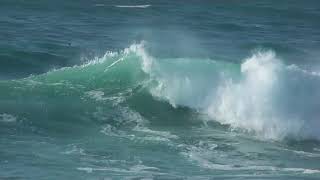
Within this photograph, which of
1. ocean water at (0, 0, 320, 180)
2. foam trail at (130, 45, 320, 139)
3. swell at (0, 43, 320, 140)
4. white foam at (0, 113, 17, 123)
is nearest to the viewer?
ocean water at (0, 0, 320, 180)

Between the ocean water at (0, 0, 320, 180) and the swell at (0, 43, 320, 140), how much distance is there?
32 millimetres

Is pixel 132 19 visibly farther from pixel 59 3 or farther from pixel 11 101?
pixel 11 101

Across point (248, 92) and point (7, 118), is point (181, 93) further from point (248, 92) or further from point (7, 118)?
point (7, 118)

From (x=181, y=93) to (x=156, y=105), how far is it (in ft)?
3.03

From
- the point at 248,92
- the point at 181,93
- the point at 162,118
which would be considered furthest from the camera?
the point at 181,93

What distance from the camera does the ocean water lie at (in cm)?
1992

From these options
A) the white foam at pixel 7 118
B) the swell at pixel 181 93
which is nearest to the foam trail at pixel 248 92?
the swell at pixel 181 93

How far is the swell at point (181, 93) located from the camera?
2472 cm

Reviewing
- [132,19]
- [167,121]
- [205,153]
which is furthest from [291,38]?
[205,153]

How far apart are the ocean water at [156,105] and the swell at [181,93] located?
32mm

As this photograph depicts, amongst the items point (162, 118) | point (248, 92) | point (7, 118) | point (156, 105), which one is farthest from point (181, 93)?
point (7, 118)

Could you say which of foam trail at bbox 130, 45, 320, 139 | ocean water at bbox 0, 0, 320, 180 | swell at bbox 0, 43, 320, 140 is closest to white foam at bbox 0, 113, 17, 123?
ocean water at bbox 0, 0, 320, 180

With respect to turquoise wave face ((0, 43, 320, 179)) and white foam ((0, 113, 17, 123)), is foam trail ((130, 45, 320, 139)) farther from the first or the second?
white foam ((0, 113, 17, 123))

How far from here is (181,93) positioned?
26734 millimetres
